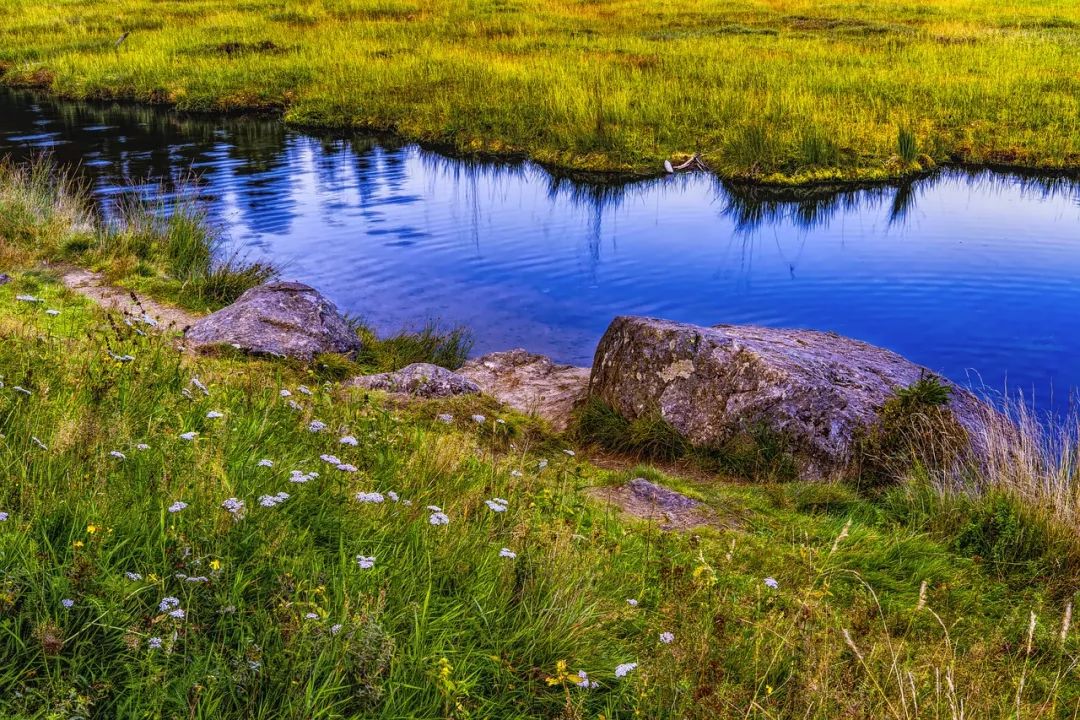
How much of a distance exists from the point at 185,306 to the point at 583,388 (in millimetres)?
5834

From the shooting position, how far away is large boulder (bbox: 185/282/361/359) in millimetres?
9914

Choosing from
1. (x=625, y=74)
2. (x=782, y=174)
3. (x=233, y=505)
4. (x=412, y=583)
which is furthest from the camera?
(x=625, y=74)

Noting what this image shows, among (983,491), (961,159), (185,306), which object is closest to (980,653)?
(983,491)

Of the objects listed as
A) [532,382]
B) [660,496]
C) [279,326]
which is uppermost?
[279,326]

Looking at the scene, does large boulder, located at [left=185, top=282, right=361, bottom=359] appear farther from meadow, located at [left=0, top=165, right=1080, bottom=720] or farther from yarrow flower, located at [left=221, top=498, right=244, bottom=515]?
yarrow flower, located at [left=221, top=498, right=244, bottom=515]

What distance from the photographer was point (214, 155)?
2402 centimetres

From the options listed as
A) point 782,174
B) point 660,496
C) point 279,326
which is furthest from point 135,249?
point 782,174

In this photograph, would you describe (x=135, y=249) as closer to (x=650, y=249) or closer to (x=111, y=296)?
(x=111, y=296)

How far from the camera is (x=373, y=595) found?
11.4ft

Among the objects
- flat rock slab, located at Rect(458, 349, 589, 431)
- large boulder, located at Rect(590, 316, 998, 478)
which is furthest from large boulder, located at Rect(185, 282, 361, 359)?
large boulder, located at Rect(590, 316, 998, 478)

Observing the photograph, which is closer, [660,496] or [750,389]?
[660,496]

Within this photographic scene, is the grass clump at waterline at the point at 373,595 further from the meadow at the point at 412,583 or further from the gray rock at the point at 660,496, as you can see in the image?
the gray rock at the point at 660,496

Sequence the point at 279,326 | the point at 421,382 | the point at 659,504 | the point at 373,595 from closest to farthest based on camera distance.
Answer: the point at 373,595
the point at 659,504
the point at 421,382
the point at 279,326

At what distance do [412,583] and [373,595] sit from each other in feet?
0.59
